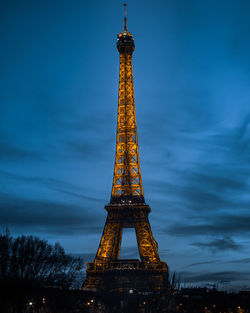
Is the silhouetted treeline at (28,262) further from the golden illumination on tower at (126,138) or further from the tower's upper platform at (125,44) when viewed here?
the tower's upper platform at (125,44)

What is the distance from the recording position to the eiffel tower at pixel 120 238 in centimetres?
7156

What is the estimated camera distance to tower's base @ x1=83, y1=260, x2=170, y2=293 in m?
71.0

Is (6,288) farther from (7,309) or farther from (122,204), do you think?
(122,204)

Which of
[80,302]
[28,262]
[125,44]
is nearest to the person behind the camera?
[28,262]

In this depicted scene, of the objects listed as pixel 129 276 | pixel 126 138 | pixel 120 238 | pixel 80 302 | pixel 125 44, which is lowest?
pixel 80 302

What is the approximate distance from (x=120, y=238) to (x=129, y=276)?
7.12 m

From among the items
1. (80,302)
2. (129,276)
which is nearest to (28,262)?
(80,302)

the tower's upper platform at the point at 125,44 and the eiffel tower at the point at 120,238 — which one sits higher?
the tower's upper platform at the point at 125,44

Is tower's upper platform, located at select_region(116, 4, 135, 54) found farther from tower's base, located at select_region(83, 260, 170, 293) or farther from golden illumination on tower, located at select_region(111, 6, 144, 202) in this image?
tower's base, located at select_region(83, 260, 170, 293)

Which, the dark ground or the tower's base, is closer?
the dark ground

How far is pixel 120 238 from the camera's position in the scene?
7638cm

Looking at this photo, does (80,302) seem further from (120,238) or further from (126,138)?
(126,138)

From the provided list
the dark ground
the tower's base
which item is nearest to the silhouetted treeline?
the dark ground

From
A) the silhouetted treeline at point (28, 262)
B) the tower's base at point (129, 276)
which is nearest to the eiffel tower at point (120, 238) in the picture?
the tower's base at point (129, 276)
